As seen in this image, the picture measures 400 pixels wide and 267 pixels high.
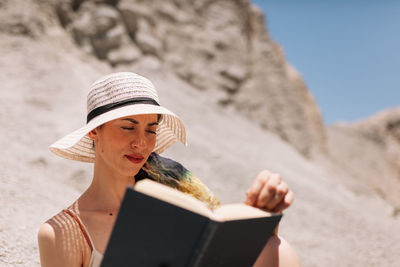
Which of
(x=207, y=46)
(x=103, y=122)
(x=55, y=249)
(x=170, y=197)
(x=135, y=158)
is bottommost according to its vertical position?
(x=207, y=46)

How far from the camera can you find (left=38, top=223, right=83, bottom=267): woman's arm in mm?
1513

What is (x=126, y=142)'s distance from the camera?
5.70ft

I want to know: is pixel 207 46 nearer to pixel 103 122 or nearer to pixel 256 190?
pixel 103 122

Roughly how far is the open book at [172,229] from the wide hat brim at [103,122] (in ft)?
1.81

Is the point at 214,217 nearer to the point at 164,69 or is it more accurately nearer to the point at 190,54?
the point at 164,69

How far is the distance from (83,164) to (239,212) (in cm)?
415

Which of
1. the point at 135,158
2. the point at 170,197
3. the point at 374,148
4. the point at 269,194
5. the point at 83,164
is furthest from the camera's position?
the point at 374,148

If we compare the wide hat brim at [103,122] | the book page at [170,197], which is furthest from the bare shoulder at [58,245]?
the book page at [170,197]

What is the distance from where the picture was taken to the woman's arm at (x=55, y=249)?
151 cm

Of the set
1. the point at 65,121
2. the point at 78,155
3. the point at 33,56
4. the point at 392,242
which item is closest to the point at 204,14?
the point at 33,56

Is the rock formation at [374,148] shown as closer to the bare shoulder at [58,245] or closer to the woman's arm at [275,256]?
the woman's arm at [275,256]

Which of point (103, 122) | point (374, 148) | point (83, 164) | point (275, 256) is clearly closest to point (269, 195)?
point (275, 256)

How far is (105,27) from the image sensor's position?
29.0 ft

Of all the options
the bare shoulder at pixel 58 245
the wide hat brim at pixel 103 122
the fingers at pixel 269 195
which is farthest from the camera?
the wide hat brim at pixel 103 122
